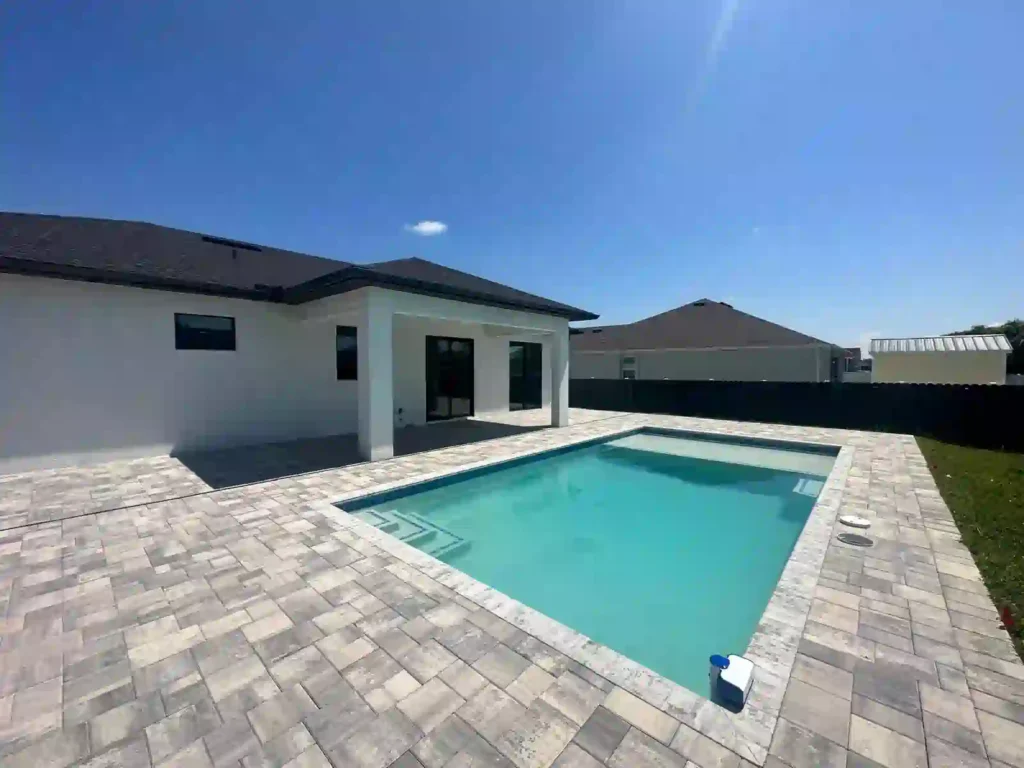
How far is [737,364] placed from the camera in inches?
722

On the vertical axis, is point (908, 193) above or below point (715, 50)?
below

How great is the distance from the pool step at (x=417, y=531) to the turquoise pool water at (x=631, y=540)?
0.03 metres

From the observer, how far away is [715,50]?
783cm

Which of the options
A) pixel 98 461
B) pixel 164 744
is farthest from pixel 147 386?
pixel 164 744

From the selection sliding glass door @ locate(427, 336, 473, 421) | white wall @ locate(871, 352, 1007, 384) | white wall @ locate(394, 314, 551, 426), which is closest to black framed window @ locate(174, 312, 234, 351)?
white wall @ locate(394, 314, 551, 426)

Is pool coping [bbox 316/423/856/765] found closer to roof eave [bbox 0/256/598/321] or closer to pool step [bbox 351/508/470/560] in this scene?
pool step [bbox 351/508/470/560]

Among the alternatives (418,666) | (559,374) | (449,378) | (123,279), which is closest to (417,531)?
(418,666)

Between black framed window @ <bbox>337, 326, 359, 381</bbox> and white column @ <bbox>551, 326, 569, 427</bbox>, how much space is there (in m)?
5.33

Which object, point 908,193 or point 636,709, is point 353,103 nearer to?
point 636,709

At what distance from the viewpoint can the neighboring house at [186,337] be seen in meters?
6.88

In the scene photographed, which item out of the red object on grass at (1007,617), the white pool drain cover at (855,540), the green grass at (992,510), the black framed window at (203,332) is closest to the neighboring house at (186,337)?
the black framed window at (203,332)

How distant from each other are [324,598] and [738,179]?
12.2m

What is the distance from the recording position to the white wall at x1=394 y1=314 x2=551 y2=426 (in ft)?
38.6

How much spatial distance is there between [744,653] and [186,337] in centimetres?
1005
